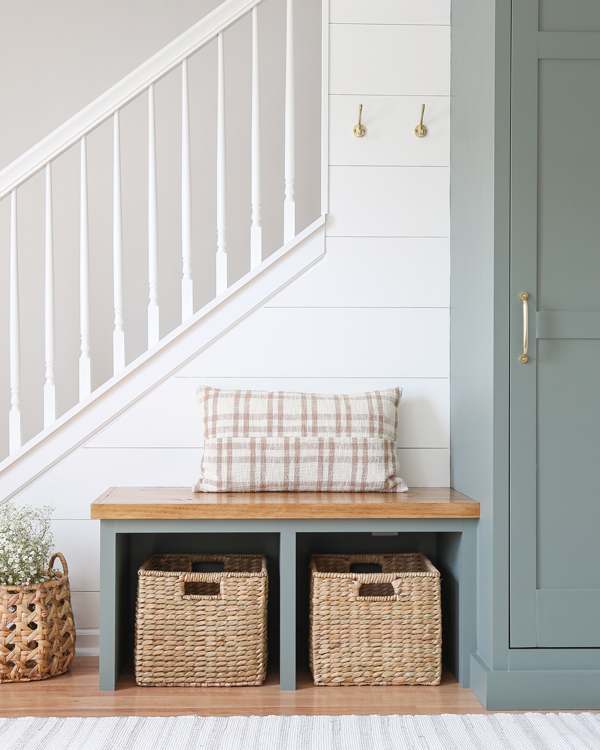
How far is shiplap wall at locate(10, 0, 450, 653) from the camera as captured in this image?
238cm

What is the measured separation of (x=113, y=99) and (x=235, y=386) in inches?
39.2

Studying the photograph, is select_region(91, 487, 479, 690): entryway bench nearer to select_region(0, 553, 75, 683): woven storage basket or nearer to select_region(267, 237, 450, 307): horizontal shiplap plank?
select_region(0, 553, 75, 683): woven storage basket

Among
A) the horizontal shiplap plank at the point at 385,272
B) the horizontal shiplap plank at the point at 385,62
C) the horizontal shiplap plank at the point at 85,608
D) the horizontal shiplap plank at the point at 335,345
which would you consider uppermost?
the horizontal shiplap plank at the point at 385,62

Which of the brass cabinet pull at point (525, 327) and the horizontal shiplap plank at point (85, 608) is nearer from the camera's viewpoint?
the brass cabinet pull at point (525, 327)

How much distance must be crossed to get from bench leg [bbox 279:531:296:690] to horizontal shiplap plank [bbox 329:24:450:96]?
58.6 inches

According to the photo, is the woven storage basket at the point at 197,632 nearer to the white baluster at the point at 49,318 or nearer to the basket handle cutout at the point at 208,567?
the basket handle cutout at the point at 208,567

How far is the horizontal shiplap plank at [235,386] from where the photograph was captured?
2352 millimetres

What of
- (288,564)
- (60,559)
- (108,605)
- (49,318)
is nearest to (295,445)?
(288,564)

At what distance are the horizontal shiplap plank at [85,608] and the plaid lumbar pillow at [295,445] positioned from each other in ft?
1.76

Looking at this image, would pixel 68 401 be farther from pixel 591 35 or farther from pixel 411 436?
pixel 591 35

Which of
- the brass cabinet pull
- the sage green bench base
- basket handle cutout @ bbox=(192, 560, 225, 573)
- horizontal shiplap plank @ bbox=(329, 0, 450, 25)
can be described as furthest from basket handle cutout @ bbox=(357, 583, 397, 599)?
horizontal shiplap plank @ bbox=(329, 0, 450, 25)

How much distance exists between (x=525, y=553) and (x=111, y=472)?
128 centimetres

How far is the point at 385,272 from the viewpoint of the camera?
94.6 inches

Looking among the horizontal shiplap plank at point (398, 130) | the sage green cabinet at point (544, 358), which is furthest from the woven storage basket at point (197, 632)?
the horizontal shiplap plank at point (398, 130)
